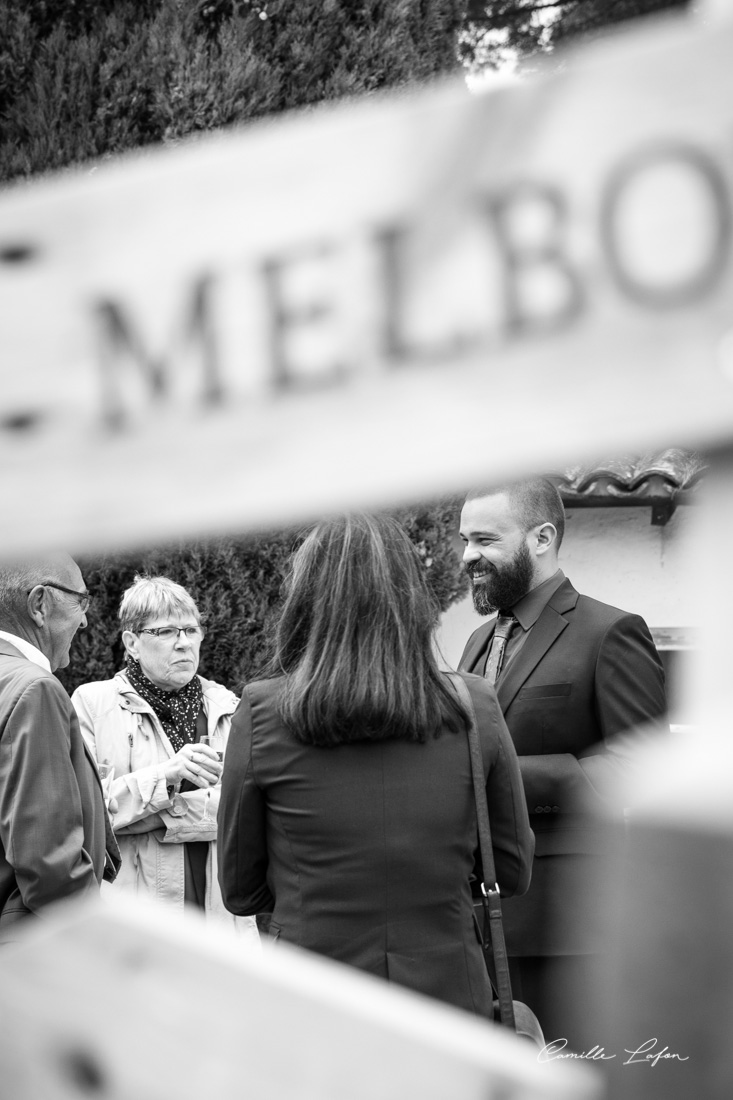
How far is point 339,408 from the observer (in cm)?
64

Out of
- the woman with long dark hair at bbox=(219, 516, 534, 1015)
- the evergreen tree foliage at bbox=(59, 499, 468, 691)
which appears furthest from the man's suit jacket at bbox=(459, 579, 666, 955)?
Result: the evergreen tree foliage at bbox=(59, 499, 468, 691)

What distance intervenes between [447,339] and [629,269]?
11cm

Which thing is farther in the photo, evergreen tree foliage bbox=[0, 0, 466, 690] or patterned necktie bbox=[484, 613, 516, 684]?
evergreen tree foliage bbox=[0, 0, 466, 690]

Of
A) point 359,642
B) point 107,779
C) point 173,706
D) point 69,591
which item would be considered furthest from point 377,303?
point 173,706

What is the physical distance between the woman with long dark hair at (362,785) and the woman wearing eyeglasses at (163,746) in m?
1.12

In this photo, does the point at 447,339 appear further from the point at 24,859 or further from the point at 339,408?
the point at 24,859

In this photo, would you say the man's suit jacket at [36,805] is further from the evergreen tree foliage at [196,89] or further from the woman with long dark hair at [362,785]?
the evergreen tree foliage at [196,89]

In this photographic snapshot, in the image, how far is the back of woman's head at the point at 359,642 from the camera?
1.90 m

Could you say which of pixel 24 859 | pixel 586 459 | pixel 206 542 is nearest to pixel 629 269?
pixel 586 459

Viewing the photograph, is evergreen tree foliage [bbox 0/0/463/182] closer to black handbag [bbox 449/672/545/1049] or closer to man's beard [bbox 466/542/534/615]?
man's beard [bbox 466/542/534/615]

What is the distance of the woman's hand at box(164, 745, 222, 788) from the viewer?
122 inches

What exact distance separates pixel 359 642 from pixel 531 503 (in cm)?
128

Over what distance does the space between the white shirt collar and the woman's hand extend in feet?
2.22

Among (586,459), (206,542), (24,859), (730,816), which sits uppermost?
(586,459)
